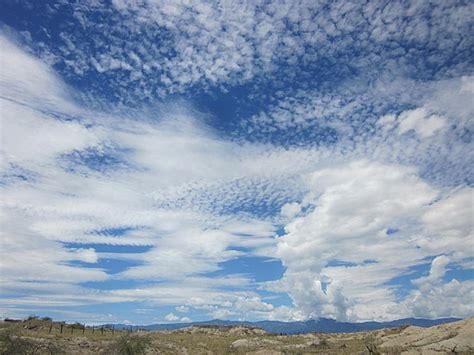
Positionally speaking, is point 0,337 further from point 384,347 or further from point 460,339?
point 460,339

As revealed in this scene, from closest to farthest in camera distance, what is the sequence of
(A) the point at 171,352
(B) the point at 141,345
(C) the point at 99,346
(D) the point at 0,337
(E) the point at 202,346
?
(D) the point at 0,337
(B) the point at 141,345
(C) the point at 99,346
(A) the point at 171,352
(E) the point at 202,346

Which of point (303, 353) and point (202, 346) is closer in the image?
point (303, 353)

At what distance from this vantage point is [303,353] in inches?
2381

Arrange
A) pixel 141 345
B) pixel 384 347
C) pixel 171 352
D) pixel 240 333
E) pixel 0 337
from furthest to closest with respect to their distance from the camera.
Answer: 1. pixel 240 333
2. pixel 171 352
3. pixel 384 347
4. pixel 141 345
5. pixel 0 337

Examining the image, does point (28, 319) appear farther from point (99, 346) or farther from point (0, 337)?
point (0, 337)

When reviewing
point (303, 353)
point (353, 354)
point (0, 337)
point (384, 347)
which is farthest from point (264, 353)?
point (0, 337)

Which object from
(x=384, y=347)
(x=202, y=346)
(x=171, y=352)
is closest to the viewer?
(x=384, y=347)

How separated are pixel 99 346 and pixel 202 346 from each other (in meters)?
20.2

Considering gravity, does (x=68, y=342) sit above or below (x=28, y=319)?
below

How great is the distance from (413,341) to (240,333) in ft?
219

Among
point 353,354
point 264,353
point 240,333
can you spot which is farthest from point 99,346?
point 240,333

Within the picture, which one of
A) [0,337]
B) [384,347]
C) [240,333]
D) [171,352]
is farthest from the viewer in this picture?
[240,333]

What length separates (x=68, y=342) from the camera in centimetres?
6250

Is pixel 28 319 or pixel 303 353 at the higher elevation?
pixel 28 319
